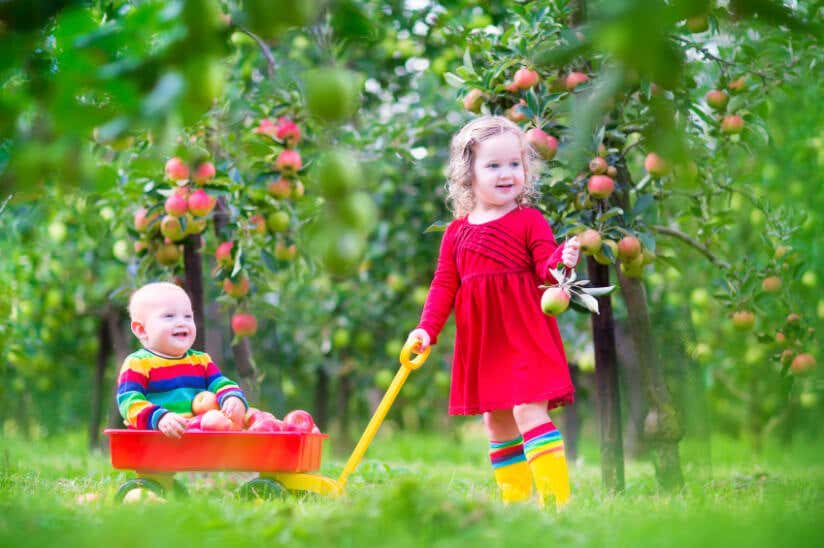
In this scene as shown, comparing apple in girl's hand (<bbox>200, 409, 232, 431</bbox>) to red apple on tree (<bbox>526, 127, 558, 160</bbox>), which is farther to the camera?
red apple on tree (<bbox>526, 127, 558, 160</bbox>)

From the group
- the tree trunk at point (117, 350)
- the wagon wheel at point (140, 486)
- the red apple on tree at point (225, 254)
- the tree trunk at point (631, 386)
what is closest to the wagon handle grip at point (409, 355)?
the wagon wheel at point (140, 486)

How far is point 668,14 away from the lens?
0.90 meters

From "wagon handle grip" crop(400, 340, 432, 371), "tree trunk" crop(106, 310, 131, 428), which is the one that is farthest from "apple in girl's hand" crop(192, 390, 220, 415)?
"tree trunk" crop(106, 310, 131, 428)

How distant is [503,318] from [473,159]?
1.76ft

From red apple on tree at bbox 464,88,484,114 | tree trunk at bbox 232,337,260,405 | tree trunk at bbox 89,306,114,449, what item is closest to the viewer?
red apple on tree at bbox 464,88,484,114

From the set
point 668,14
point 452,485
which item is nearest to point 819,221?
point 452,485

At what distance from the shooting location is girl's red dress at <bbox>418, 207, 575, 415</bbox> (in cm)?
280

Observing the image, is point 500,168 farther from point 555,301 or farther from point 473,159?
point 555,301

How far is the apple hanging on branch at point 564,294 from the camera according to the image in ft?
8.45

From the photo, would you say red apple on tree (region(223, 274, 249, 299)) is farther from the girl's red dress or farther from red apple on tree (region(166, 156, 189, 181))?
the girl's red dress

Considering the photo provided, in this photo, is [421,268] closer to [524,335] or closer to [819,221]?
[819,221]

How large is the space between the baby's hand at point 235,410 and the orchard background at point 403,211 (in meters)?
0.43

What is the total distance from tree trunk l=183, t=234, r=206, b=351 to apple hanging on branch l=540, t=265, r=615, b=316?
153 centimetres

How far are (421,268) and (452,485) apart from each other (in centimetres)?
261
